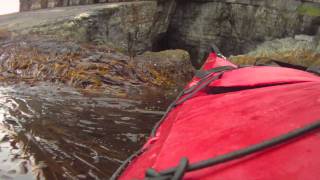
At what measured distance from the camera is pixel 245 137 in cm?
192

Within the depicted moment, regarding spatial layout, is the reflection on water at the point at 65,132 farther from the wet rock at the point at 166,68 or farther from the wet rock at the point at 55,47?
the wet rock at the point at 166,68

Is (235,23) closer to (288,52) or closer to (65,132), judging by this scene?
(288,52)

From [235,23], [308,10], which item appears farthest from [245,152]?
[235,23]

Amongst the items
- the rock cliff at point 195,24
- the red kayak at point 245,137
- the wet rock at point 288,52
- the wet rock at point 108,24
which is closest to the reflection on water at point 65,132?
the red kayak at point 245,137

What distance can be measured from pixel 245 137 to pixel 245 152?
23 cm

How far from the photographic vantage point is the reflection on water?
11.5ft

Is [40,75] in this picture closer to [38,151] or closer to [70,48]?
[70,48]

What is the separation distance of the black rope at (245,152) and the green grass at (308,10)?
1024 centimetres

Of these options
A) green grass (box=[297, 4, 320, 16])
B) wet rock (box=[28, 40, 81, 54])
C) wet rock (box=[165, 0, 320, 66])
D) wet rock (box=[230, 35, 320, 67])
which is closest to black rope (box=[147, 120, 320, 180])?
wet rock (box=[28, 40, 81, 54])

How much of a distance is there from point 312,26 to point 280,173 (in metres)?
10.5

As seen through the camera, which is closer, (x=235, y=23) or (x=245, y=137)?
(x=245, y=137)

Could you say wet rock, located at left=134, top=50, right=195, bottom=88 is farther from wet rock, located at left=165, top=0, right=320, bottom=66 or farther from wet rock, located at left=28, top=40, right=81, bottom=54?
wet rock, located at left=165, top=0, right=320, bottom=66

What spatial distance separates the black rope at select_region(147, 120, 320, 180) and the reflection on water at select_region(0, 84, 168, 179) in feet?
6.18

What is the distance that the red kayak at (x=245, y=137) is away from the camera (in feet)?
5.35
